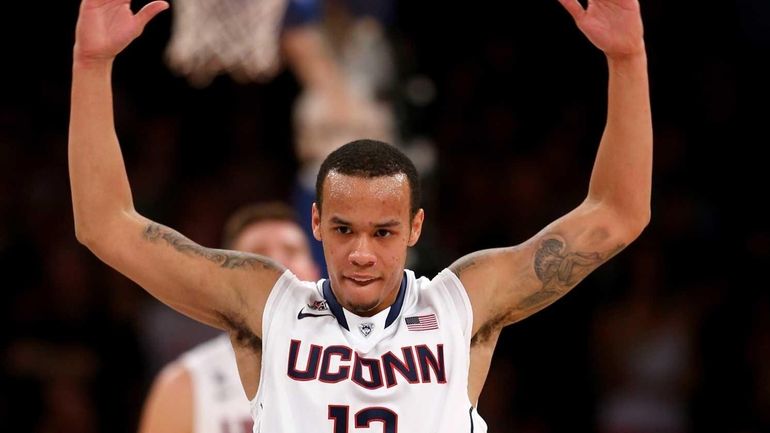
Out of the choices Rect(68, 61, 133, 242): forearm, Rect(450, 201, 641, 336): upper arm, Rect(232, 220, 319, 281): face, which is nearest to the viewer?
Rect(68, 61, 133, 242): forearm

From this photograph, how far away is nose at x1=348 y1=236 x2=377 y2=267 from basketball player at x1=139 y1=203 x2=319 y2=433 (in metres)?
2.06

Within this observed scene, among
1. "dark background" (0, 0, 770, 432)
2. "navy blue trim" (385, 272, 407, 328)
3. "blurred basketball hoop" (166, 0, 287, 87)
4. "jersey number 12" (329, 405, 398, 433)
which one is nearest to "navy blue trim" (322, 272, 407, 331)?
"navy blue trim" (385, 272, 407, 328)

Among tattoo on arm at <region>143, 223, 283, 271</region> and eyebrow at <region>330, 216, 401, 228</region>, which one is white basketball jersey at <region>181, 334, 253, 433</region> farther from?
eyebrow at <region>330, 216, 401, 228</region>

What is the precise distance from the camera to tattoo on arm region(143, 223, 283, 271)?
376 centimetres

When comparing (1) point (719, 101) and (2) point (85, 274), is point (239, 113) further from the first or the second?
(1) point (719, 101)

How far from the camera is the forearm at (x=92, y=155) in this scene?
368 cm

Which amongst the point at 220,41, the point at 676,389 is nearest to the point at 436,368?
the point at 220,41

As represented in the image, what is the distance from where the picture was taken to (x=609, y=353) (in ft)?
30.5

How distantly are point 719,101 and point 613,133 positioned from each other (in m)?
7.05

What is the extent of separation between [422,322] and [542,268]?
1.23 ft

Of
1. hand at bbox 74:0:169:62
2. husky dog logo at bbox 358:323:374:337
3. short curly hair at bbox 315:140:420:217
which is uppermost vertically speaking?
hand at bbox 74:0:169:62

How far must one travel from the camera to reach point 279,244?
19.1 ft

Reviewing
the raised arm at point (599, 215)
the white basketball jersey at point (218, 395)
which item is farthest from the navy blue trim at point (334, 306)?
the white basketball jersey at point (218, 395)

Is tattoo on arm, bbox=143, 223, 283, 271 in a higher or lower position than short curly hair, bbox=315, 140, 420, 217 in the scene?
lower
